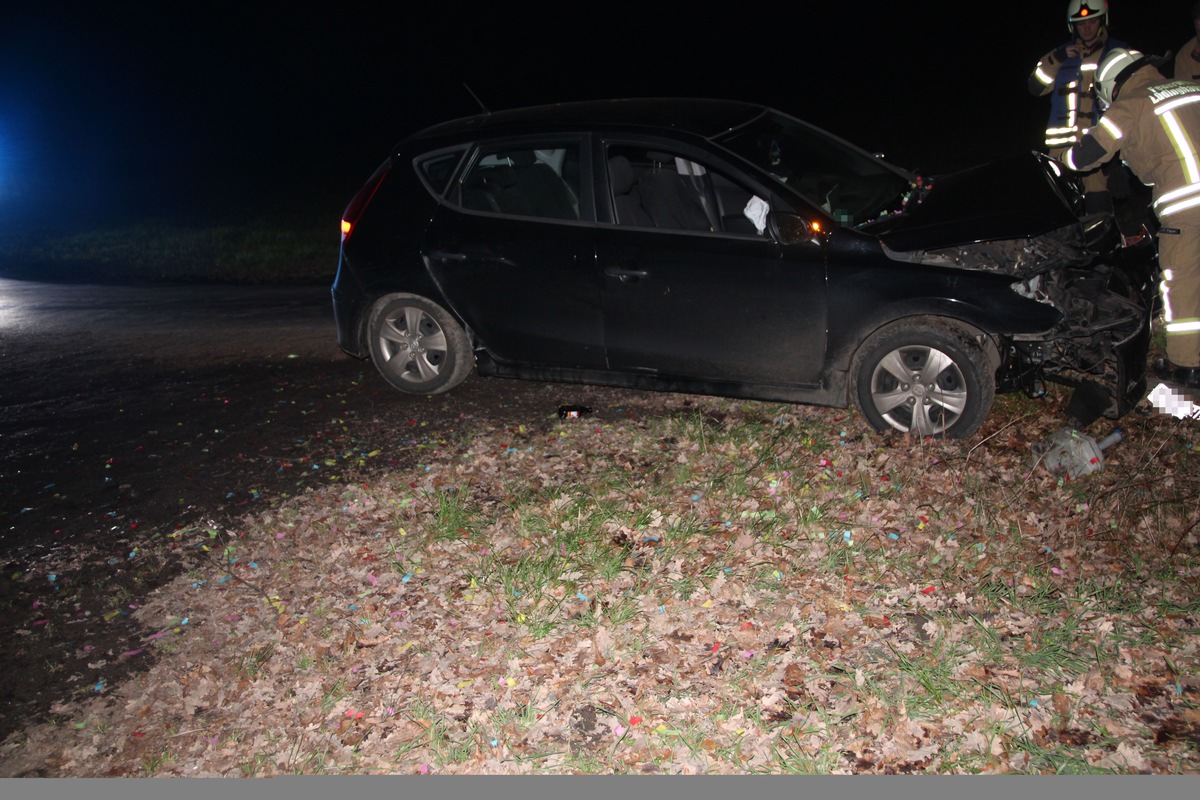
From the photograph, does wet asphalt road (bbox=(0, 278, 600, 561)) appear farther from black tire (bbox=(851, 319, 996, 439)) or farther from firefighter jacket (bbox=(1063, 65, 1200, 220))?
firefighter jacket (bbox=(1063, 65, 1200, 220))

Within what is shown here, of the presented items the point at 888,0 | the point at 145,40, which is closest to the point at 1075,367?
the point at 888,0

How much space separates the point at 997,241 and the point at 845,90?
22856 mm

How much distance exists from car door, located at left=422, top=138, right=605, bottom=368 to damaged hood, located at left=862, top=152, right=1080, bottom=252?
169 cm

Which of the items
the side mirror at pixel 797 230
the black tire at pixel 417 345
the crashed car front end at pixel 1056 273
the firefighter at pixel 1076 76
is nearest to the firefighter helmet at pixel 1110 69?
the firefighter at pixel 1076 76

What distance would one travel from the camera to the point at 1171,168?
6.11 m

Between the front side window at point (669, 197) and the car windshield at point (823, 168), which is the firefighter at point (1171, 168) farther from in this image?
the front side window at point (669, 197)

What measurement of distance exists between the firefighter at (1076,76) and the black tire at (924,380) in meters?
2.77

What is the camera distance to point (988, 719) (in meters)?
3.69

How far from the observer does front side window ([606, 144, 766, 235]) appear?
6035mm

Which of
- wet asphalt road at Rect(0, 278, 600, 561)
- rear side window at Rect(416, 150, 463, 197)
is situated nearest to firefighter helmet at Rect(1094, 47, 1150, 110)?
wet asphalt road at Rect(0, 278, 600, 561)

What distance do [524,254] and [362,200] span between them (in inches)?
54.3

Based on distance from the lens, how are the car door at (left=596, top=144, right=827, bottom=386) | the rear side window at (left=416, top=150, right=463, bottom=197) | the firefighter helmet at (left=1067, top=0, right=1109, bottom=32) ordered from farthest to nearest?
the firefighter helmet at (left=1067, top=0, right=1109, bottom=32) → the rear side window at (left=416, top=150, right=463, bottom=197) → the car door at (left=596, top=144, right=827, bottom=386)

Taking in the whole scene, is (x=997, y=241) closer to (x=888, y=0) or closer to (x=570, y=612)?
(x=570, y=612)

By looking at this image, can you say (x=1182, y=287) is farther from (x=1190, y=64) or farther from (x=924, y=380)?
(x=1190, y=64)
